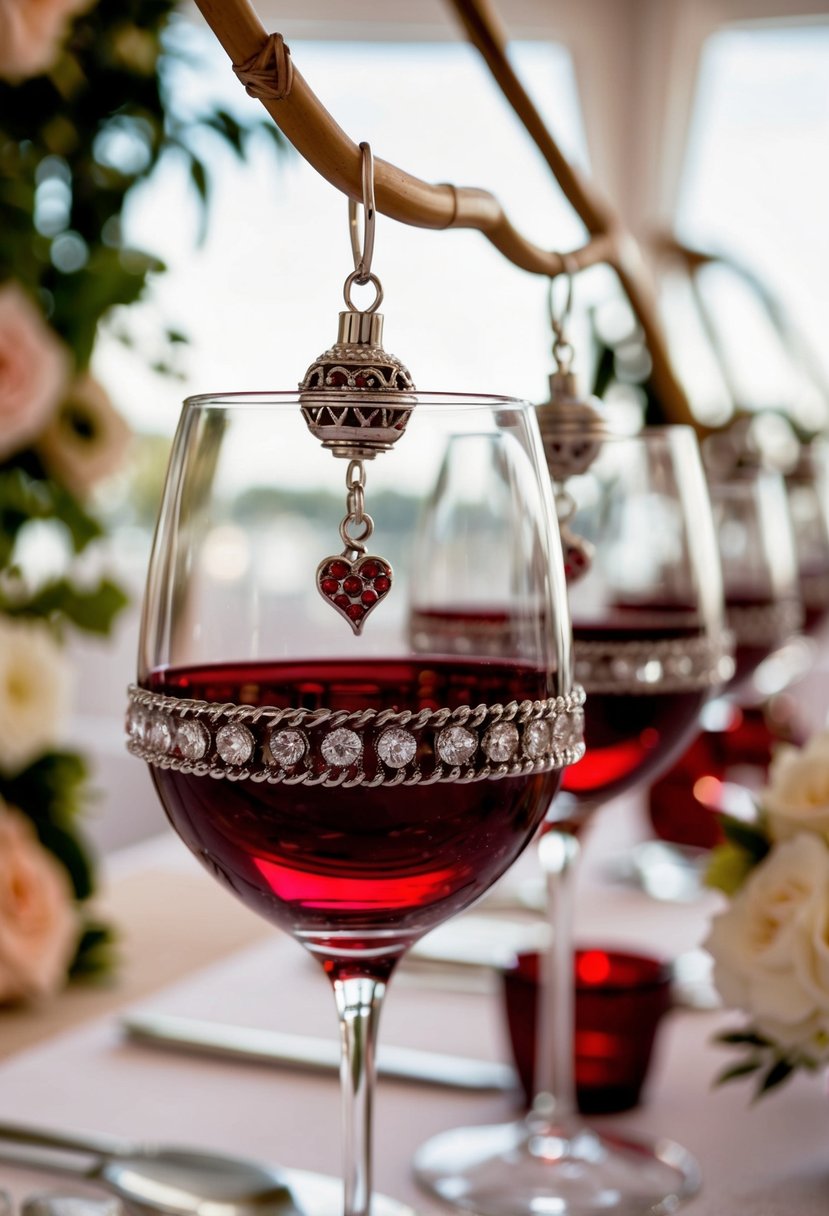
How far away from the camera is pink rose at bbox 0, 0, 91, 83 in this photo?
1.09 metres

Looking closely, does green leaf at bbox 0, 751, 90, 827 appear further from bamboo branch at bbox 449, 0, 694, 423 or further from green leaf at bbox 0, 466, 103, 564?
bamboo branch at bbox 449, 0, 694, 423

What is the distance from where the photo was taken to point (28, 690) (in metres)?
1.23

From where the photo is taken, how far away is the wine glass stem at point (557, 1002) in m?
0.80

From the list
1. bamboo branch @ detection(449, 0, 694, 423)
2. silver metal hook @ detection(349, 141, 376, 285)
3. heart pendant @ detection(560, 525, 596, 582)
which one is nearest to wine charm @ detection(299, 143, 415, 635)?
silver metal hook @ detection(349, 141, 376, 285)

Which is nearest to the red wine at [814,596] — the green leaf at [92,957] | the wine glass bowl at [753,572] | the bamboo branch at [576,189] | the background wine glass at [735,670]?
the background wine glass at [735,670]

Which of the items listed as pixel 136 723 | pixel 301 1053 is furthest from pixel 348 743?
pixel 301 1053

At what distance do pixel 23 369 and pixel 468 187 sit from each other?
661 mm

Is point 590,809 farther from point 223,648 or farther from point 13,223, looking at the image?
point 13,223

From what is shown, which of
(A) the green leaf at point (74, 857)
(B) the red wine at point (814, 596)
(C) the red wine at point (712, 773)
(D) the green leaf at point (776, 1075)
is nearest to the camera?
(D) the green leaf at point (776, 1075)

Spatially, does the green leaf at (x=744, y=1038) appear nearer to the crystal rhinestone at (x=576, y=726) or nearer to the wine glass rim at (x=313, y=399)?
the crystal rhinestone at (x=576, y=726)

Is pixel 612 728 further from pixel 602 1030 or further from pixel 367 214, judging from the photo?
pixel 367 214

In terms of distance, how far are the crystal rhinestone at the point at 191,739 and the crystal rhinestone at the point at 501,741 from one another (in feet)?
0.34

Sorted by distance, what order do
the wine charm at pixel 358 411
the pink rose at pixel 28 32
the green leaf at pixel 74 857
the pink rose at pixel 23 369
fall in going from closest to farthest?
the wine charm at pixel 358 411 → the pink rose at pixel 28 32 → the pink rose at pixel 23 369 → the green leaf at pixel 74 857

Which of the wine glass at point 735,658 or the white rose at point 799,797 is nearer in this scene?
the white rose at point 799,797
